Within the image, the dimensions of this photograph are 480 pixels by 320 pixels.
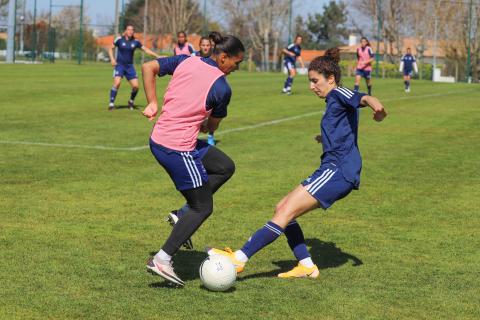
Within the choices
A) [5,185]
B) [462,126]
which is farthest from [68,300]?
[462,126]

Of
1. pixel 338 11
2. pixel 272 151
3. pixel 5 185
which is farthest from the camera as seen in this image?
pixel 338 11

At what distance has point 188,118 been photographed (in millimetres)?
6566

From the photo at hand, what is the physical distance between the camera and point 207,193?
6.74 meters

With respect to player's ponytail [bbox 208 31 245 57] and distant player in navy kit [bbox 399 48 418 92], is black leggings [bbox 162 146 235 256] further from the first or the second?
distant player in navy kit [bbox 399 48 418 92]

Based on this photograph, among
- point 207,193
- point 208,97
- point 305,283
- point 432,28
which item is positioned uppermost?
point 432,28

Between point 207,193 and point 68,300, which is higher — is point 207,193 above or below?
above

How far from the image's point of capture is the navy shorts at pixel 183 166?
259 inches

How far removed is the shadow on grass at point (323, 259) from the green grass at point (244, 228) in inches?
0.8

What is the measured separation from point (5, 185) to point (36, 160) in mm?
2419

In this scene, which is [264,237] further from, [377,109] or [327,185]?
[377,109]

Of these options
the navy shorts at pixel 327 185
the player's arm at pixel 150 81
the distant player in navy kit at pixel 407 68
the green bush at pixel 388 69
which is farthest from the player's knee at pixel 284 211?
the green bush at pixel 388 69

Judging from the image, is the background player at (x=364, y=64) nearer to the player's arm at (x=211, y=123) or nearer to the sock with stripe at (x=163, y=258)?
the player's arm at (x=211, y=123)

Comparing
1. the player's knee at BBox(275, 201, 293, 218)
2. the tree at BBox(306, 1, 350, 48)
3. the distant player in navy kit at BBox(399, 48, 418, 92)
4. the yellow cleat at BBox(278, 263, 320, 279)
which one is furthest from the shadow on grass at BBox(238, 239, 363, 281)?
the tree at BBox(306, 1, 350, 48)

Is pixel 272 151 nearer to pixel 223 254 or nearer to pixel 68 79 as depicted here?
pixel 223 254
